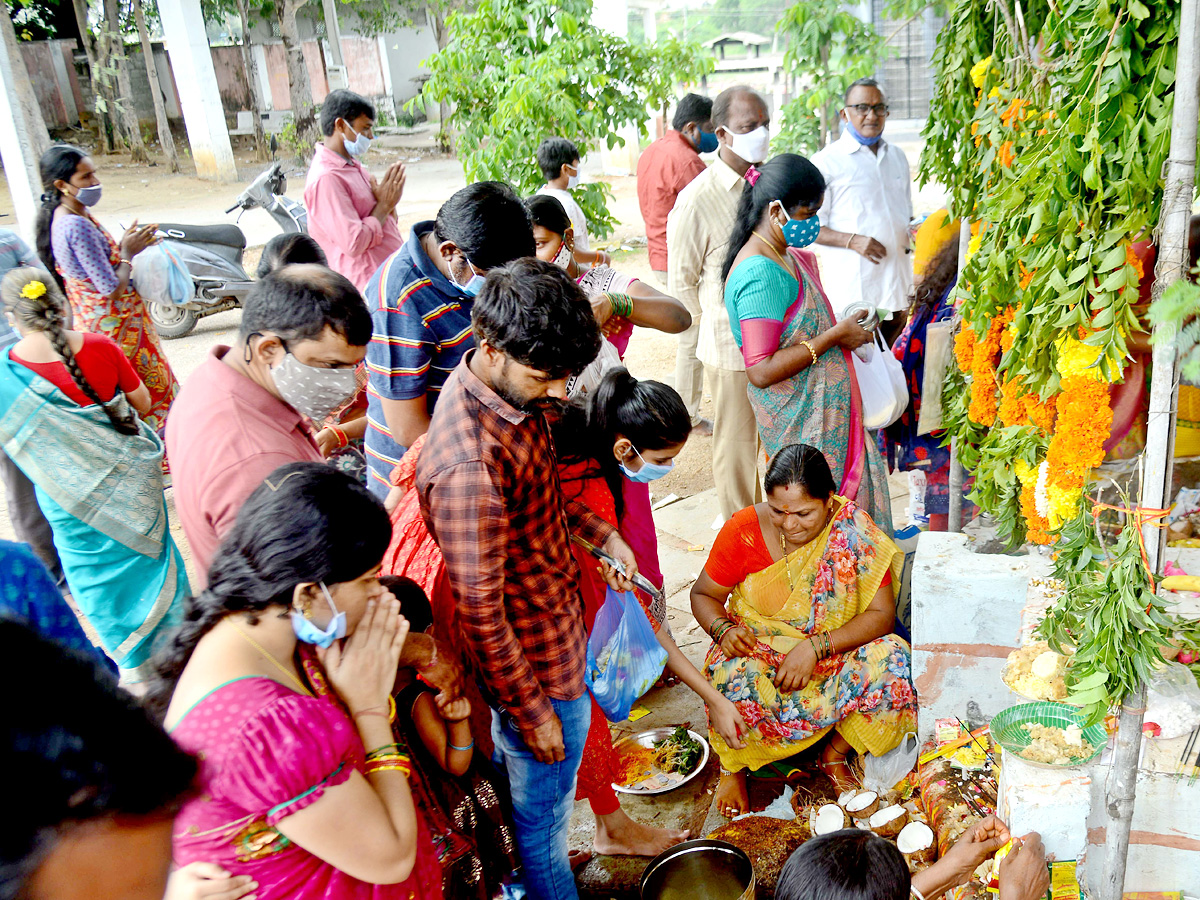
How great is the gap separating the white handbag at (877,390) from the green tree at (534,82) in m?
2.93

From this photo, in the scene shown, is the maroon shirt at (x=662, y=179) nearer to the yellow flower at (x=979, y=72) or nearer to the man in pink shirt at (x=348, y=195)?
the man in pink shirt at (x=348, y=195)

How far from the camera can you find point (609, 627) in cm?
266

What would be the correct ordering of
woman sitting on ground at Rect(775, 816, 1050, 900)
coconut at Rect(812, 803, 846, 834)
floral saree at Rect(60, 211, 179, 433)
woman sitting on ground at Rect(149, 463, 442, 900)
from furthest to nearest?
floral saree at Rect(60, 211, 179, 433) → coconut at Rect(812, 803, 846, 834) → woman sitting on ground at Rect(775, 816, 1050, 900) → woman sitting on ground at Rect(149, 463, 442, 900)

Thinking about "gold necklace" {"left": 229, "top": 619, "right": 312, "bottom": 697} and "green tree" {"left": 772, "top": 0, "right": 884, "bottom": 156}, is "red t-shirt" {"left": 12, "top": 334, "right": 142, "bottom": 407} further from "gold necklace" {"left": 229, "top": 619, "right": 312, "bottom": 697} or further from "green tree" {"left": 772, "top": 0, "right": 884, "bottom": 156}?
"green tree" {"left": 772, "top": 0, "right": 884, "bottom": 156}

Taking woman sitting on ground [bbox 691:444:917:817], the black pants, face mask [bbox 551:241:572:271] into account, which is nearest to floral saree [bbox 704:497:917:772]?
woman sitting on ground [bbox 691:444:917:817]

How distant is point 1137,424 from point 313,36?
25.9 meters

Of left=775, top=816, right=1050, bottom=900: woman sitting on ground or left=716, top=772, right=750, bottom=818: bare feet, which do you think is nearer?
left=775, top=816, right=1050, bottom=900: woman sitting on ground

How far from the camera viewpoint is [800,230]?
345 centimetres

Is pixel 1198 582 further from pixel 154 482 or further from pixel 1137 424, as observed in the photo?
pixel 154 482

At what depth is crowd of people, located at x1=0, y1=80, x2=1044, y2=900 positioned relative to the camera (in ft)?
4.71

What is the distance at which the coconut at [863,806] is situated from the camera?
2.79 meters

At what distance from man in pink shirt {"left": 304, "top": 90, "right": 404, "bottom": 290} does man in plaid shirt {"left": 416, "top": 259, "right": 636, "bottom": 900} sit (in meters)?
3.04

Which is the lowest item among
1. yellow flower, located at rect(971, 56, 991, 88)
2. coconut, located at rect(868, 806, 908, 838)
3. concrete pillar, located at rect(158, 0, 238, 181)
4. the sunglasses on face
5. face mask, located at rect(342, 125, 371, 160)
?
coconut, located at rect(868, 806, 908, 838)

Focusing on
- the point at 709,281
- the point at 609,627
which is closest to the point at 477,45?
the point at 709,281
